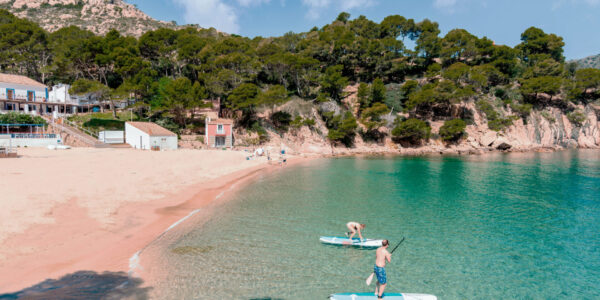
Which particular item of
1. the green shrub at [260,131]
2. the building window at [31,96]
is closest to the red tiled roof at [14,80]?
the building window at [31,96]

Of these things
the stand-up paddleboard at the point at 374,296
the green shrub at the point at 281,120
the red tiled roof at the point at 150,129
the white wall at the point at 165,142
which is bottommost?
the stand-up paddleboard at the point at 374,296

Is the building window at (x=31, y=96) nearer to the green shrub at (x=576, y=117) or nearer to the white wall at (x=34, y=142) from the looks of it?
the white wall at (x=34, y=142)

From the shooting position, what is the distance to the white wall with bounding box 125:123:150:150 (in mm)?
38750

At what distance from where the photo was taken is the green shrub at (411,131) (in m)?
54.0

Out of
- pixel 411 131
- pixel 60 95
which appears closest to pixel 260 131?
pixel 411 131

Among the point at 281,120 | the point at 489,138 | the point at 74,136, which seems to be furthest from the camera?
the point at 489,138

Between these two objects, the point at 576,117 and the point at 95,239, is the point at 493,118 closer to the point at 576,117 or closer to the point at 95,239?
the point at 576,117

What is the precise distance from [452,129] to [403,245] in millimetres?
50469

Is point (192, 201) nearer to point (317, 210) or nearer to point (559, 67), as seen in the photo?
point (317, 210)

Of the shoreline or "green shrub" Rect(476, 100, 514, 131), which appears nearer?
the shoreline

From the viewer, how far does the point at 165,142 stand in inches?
1585

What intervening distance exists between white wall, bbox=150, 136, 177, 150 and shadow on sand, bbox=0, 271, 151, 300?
33.7 m

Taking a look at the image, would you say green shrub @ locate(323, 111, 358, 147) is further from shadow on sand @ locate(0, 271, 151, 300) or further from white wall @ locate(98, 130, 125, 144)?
shadow on sand @ locate(0, 271, 151, 300)

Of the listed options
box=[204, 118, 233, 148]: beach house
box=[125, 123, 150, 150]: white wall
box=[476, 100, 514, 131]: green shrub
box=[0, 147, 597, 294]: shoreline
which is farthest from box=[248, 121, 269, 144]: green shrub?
box=[476, 100, 514, 131]: green shrub
